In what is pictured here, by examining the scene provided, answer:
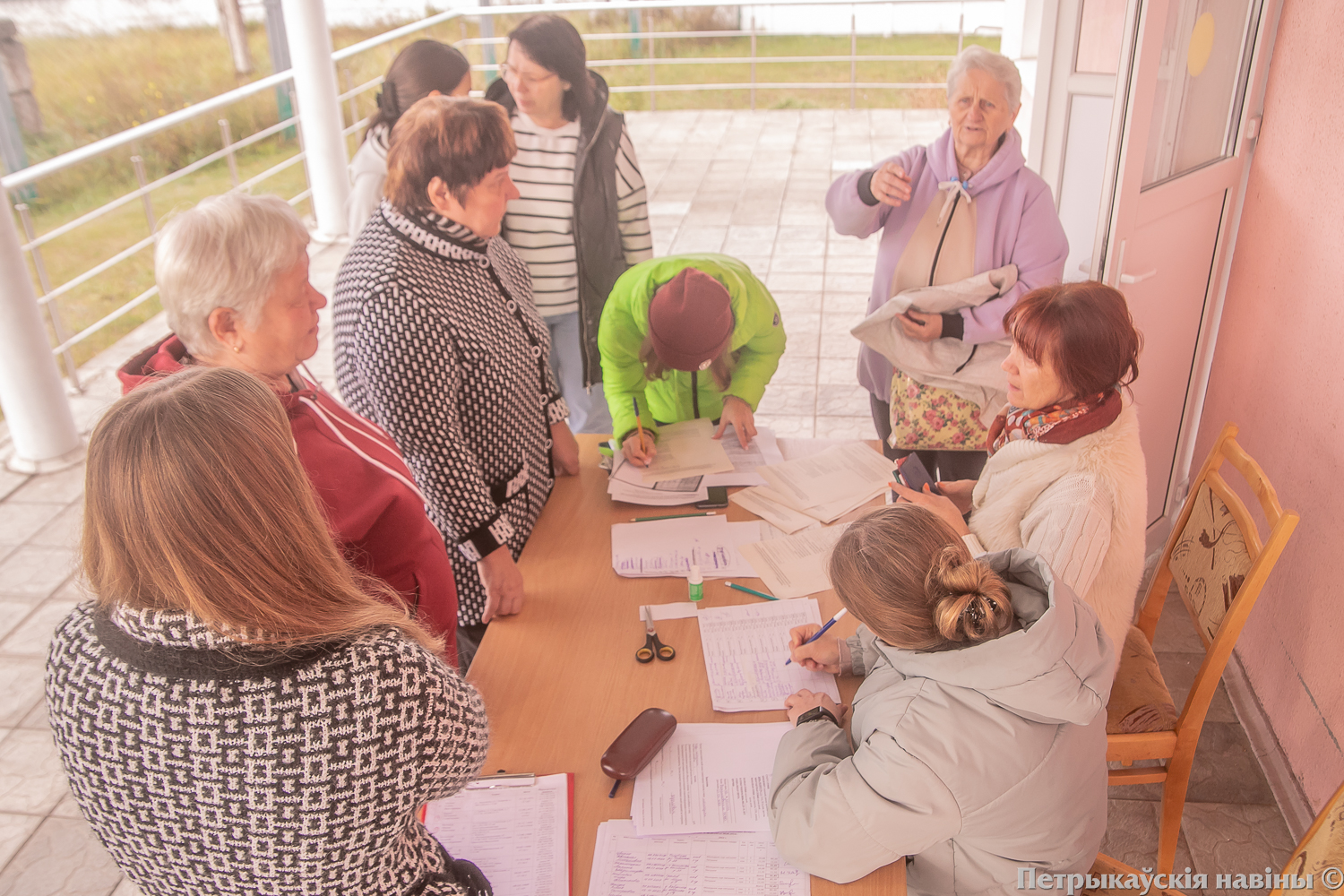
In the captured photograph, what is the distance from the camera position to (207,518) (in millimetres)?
979

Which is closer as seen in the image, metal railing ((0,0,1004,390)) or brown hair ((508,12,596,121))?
brown hair ((508,12,596,121))

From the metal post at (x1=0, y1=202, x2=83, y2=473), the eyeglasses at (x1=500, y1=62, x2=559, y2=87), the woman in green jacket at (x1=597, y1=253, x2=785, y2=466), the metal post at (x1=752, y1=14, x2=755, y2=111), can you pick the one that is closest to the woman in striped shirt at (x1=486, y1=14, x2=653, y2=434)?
the eyeglasses at (x1=500, y1=62, x2=559, y2=87)

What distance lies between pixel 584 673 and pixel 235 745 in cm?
83

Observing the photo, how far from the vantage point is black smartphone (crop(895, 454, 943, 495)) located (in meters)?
2.10

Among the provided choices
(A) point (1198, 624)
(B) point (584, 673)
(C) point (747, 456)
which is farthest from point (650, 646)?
(A) point (1198, 624)

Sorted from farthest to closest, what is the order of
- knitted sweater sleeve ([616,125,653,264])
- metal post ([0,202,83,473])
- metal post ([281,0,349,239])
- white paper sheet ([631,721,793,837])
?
metal post ([281,0,349,239]) → metal post ([0,202,83,473]) → knitted sweater sleeve ([616,125,653,264]) → white paper sheet ([631,721,793,837])

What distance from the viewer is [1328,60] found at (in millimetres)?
2369

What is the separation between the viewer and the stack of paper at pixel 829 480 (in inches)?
85.7

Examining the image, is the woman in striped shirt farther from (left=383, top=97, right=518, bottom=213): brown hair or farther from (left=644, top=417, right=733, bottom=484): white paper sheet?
(left=383, top=97, right=518, bottom=213): brown hair

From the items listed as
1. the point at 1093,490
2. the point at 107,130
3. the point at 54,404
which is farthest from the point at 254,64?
the point at 1093,490

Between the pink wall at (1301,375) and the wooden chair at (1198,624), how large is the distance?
17.8 inches

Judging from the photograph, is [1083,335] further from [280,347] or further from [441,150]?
[280,347]

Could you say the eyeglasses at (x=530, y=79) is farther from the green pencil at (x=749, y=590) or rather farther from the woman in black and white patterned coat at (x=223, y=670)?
the woman in black and white patterned coat at (x=223, y=670)

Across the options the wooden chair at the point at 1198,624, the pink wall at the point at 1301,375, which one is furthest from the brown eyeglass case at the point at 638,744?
the pink wall at the point at 1301,375
